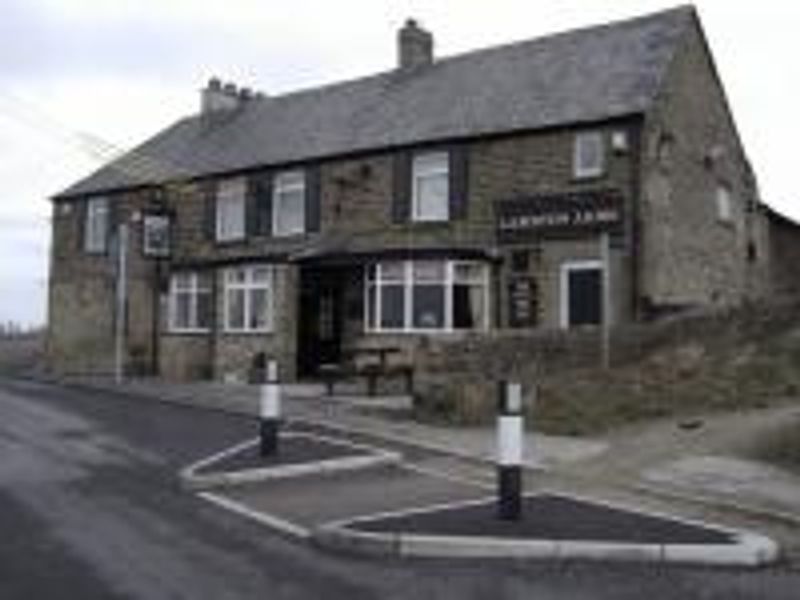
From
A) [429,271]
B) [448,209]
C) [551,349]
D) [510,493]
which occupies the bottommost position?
[510,493]

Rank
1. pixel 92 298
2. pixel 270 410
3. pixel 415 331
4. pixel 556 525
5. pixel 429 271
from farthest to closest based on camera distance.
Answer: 1. pixel 92 298
2. pixel 429 271
3. pixel 415 331
4. pixel 270 410
5. pixel 556 525

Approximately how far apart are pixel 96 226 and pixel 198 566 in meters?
35.2

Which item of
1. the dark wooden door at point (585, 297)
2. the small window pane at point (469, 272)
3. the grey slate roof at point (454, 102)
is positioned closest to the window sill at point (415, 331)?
the small window pane at point (469, 272)

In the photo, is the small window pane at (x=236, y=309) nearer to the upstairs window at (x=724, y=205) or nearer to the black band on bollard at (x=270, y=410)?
the upstairs window at (x=724, y=205)

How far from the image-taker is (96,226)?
143 feet

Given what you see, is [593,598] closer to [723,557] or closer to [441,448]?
[723,557]

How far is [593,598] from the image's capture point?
28.3ft

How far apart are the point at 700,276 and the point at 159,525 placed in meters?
22.7

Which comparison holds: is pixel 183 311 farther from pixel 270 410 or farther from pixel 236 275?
pixel 270 410

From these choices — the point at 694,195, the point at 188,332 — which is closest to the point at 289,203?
the point at 188,332

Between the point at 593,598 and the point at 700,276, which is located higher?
the point at 700,276

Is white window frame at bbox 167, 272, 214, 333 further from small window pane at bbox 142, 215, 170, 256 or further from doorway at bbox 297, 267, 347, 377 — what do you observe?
doorway at bbox 297, 267, 347, 377

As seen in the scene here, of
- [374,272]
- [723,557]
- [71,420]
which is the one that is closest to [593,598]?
[723,557]

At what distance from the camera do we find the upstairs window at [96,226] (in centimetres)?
4294
